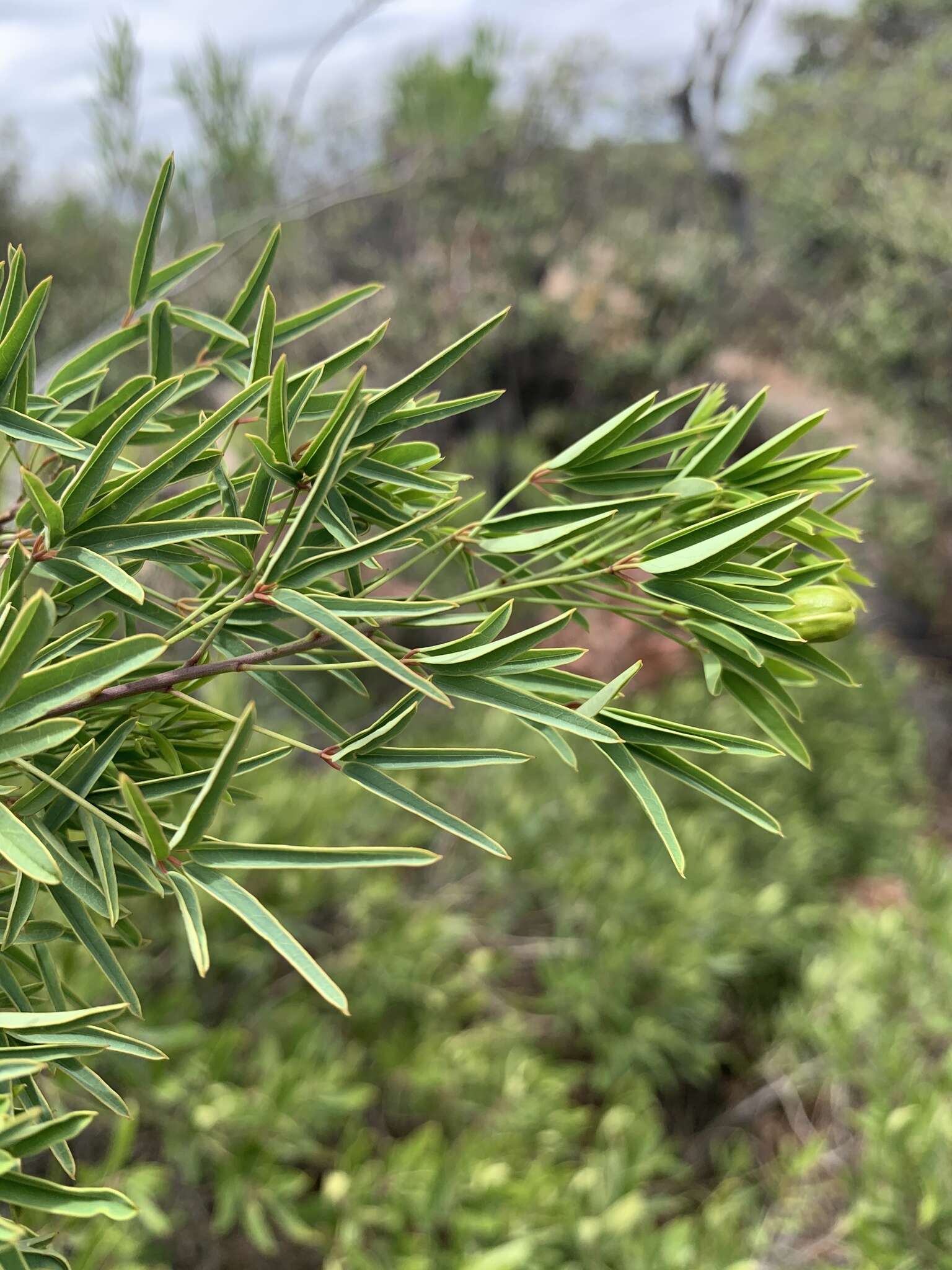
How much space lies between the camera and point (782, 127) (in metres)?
7.19

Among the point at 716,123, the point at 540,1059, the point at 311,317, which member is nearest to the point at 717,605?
the point at 311,317

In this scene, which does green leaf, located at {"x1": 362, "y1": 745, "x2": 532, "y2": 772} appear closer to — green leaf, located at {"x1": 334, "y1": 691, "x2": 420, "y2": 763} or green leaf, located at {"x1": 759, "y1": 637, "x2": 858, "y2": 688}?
green leaf, located at {"x1": 334, "y1": 691, "x2": 420, "y2": 763}

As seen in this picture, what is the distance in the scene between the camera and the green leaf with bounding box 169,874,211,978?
22 centimetres

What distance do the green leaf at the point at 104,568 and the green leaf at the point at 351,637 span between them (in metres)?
0.04

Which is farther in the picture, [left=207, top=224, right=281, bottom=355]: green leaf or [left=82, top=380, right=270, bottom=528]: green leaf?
[left=207, top=224, right=281, bottom=355]: green leaf

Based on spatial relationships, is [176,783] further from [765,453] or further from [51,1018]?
[765,453]

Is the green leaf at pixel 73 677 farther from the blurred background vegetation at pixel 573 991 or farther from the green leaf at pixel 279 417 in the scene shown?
the blurred background vegetation at pixel 573 991

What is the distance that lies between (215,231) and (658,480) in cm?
249

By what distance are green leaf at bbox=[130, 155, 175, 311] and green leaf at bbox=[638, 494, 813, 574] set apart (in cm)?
22

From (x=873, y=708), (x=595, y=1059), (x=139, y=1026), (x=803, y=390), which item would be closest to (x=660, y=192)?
(x=803, y=390)

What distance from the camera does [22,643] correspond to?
20 cm

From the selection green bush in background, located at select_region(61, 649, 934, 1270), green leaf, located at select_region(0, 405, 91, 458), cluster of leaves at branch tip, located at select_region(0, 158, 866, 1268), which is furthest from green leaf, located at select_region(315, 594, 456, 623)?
green bush in background, located at select_region(61, 649, 934, 1270)

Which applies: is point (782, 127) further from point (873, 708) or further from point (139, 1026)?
point (139, 1026)

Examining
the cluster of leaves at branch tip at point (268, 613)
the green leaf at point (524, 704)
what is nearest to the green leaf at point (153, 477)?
the cluster of leaves at branch tip at point (268, 613)
